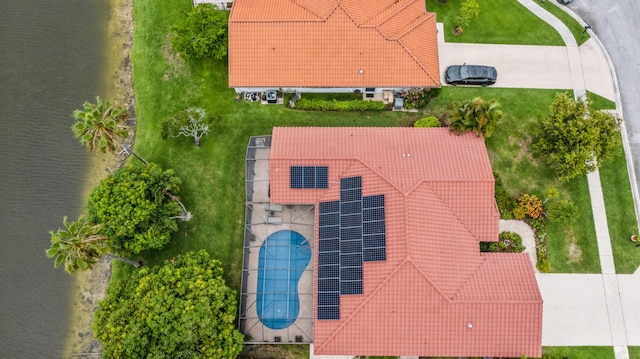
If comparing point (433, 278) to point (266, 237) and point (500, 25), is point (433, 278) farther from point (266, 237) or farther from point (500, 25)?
point (500, 25)

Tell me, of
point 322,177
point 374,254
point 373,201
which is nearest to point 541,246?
point 374,254

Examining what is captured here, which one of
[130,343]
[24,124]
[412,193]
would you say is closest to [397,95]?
[412,193]

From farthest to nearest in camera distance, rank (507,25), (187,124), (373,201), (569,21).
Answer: (507,25) → (569,21) → (187,124) → (373,201)

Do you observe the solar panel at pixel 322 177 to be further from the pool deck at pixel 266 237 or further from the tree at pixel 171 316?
the tree at pixel 171 316

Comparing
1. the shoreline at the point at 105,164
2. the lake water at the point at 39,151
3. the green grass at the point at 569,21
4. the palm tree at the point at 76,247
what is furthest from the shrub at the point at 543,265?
the lake water at the point at 39,151

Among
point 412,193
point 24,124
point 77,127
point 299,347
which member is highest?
point 24,124

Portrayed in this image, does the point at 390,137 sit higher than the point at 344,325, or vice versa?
the point at 390,137

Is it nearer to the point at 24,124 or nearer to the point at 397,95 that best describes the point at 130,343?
the point at 24,124
